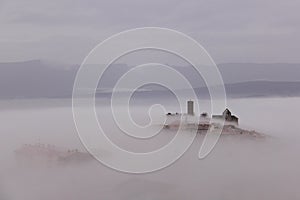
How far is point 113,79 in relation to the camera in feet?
7.27

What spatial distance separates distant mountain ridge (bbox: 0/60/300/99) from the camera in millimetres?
2217

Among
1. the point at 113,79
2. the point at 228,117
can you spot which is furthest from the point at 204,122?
the point at 113,79

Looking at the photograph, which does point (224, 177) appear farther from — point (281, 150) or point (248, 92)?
point (248, 92)

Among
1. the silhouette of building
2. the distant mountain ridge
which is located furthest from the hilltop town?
the distant mountain ridge

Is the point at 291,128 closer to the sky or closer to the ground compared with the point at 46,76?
closer to the sky

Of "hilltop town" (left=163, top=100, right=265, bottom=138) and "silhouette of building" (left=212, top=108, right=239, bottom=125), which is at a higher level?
"silhouette of building" (left=212, top=108, right=239, bottom=125)

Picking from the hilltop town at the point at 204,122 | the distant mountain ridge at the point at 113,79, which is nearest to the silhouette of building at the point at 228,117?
the hilltop town at the point at 204,122

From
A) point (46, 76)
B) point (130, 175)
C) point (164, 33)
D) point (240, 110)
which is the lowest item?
point (130, 175)

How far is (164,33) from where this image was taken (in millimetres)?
2230

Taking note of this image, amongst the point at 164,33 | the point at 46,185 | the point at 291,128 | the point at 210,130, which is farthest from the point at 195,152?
the point at 46,185

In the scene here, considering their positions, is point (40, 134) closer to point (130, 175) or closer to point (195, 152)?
point (130, 175)

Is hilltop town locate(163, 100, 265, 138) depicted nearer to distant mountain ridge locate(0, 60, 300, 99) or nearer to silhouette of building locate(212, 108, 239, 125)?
silhouette of building locate(212, 108, 239, 125)

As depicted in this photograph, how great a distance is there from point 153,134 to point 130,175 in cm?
27

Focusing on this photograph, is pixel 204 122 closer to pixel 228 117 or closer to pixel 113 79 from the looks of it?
pixel 228 117
